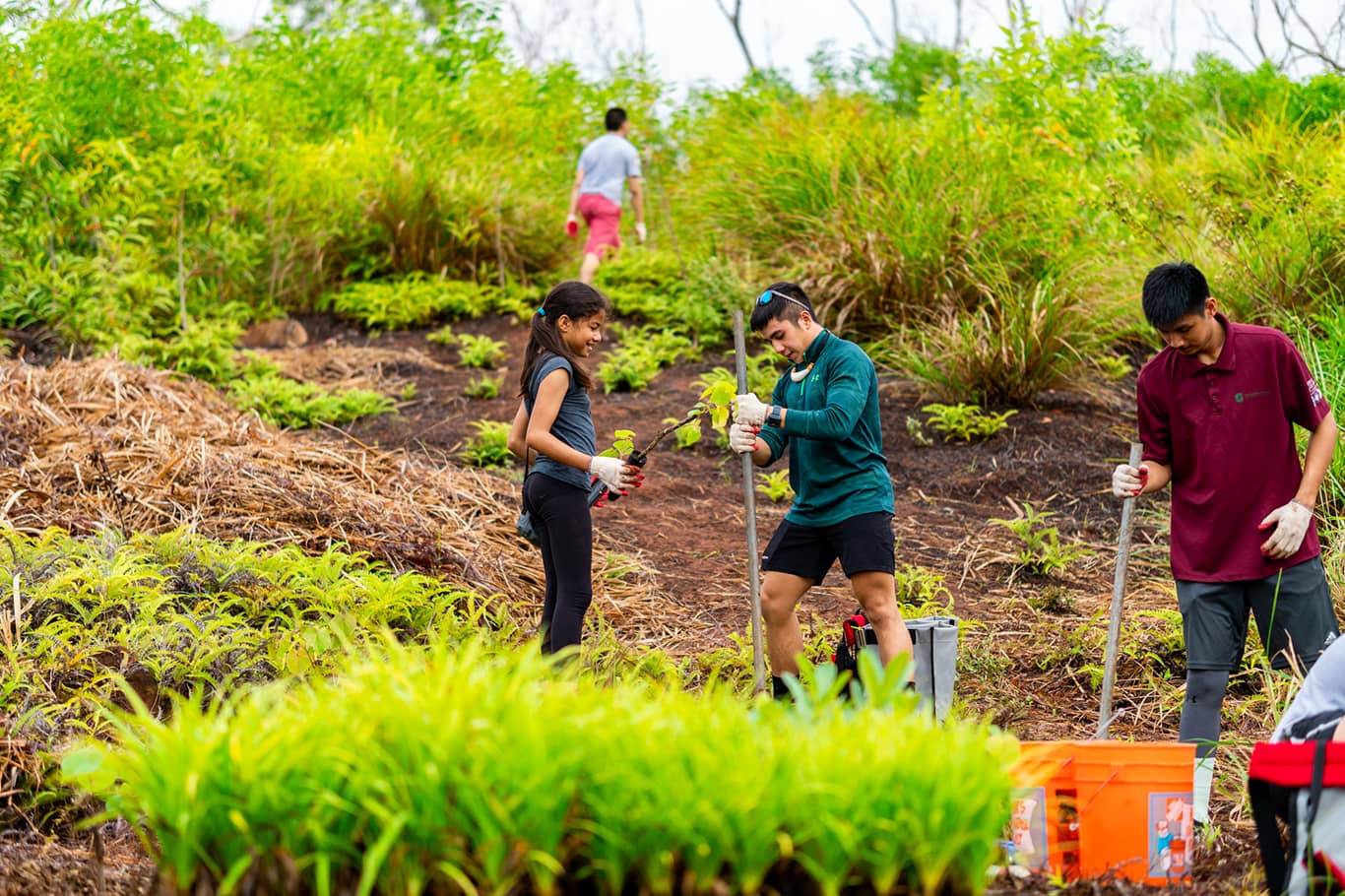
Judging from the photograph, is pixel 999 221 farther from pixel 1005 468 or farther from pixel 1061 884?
pixel 1061 884

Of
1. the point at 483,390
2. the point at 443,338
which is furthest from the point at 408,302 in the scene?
the point at 483,390

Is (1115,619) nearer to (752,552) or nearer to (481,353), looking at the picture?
(752,552)

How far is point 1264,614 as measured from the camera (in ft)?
13.1

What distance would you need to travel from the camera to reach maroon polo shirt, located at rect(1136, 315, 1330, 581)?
3.91 m

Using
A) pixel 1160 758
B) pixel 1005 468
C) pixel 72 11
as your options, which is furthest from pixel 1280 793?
pixel 72 11

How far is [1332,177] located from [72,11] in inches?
391

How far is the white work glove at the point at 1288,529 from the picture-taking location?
12.4ft

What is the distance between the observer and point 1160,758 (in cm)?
320

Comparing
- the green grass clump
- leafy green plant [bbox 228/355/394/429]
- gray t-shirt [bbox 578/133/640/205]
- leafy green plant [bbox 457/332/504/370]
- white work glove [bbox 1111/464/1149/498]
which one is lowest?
the green grass clump

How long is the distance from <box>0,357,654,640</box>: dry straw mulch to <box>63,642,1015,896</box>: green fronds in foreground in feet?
11.5

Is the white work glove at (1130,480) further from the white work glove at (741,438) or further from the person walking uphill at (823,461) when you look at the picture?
the white work glove at (741,438)

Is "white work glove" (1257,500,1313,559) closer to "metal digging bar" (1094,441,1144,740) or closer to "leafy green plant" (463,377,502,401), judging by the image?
"metal digging bar" (1094,441,1144,740)

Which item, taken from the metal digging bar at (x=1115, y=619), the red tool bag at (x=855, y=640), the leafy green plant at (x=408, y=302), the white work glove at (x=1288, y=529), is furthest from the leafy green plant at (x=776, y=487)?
the leafy green plant at (x=408, y=302)

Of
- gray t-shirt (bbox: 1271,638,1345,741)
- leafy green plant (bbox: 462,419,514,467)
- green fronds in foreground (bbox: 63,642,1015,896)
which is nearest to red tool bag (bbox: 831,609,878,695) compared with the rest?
gray t-shirt (bbox: 1271,638,1345,741)
